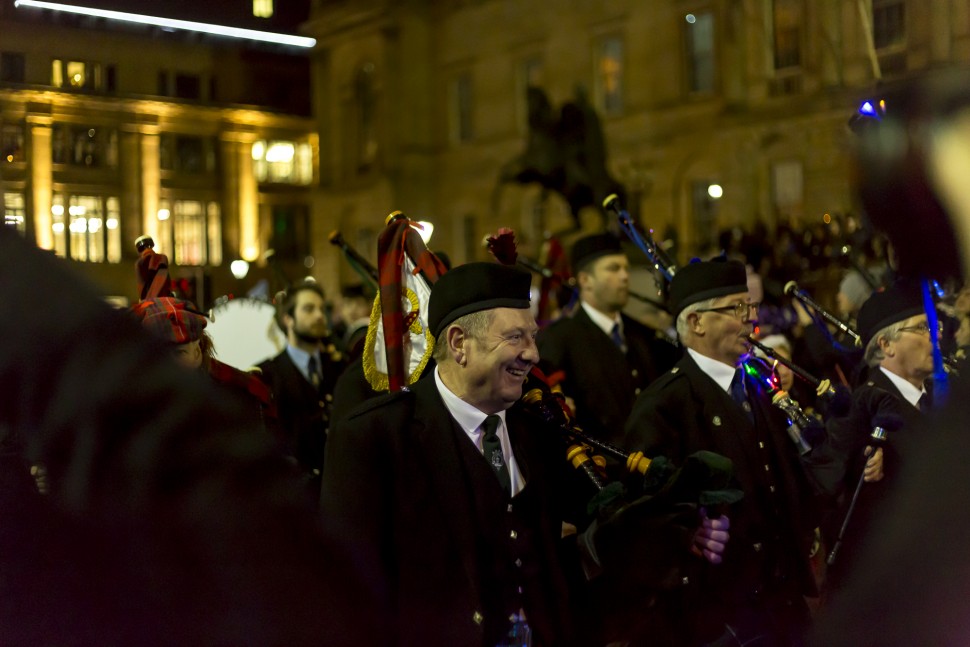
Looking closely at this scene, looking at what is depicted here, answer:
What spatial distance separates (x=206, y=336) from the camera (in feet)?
16.0

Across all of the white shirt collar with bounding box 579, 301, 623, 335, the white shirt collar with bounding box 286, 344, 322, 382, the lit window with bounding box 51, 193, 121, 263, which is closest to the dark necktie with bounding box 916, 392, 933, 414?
the white shirt collar with bounding box 579, 301, 623, 335

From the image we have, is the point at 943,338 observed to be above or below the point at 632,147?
below

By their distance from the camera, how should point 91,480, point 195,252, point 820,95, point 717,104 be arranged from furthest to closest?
point 717,104 → point 820,95 → point 195,252 → point 91,480

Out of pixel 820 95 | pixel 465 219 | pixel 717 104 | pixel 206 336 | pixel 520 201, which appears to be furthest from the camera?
pixel 465 219

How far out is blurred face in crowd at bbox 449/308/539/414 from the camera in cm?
353

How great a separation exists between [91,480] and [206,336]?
12.8 feet

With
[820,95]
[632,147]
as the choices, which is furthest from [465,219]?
[820,95]

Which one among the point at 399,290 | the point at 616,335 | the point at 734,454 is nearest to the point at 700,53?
the point at 616,335

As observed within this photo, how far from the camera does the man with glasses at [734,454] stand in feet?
14.0

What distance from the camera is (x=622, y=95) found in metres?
34.6

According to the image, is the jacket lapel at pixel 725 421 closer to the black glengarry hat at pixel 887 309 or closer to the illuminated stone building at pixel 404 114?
the black glengarry hat at pixel 887 309

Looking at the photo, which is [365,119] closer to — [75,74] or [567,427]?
[75,74]

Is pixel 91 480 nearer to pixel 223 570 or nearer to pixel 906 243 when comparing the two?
pixel 223 570

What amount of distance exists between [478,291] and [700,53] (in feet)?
98.3
